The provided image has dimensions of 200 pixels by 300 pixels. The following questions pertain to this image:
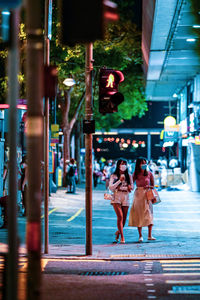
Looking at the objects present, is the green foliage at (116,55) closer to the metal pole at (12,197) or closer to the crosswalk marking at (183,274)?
the crosswalk marking at (183,274)

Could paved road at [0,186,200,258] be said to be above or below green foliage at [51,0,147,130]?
below

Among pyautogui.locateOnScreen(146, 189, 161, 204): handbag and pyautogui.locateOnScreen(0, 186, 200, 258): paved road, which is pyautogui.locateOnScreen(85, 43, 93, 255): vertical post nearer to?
pyautogui.locateOnScreen(0, 186, 200, 258): paved road

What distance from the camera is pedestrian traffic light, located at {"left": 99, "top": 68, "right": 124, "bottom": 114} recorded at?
41.5 feet

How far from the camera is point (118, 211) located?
47.9ft

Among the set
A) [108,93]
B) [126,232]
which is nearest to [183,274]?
[108,93]

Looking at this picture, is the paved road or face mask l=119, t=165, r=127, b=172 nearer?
the paved road

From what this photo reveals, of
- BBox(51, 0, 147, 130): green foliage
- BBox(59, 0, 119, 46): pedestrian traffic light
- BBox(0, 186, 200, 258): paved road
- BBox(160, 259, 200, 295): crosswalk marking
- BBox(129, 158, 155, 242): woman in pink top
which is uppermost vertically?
BBox(51, 0, 147, 130): green foliage

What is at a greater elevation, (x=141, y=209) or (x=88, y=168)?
(x=88, y=168)

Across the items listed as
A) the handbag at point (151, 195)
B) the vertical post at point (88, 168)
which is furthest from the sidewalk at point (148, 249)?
the handbag at point (151, 195)

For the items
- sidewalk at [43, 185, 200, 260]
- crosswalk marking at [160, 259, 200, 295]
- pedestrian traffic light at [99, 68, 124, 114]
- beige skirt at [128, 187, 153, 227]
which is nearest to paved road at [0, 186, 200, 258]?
sidewalk at [43, 185, 200, 260]

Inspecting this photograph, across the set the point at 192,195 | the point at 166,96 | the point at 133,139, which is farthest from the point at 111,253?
the point at 133,139

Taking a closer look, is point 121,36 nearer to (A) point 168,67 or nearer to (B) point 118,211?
(A) point 168,67

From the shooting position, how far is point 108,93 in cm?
1274

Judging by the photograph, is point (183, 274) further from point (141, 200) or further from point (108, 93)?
point (141, 200)
